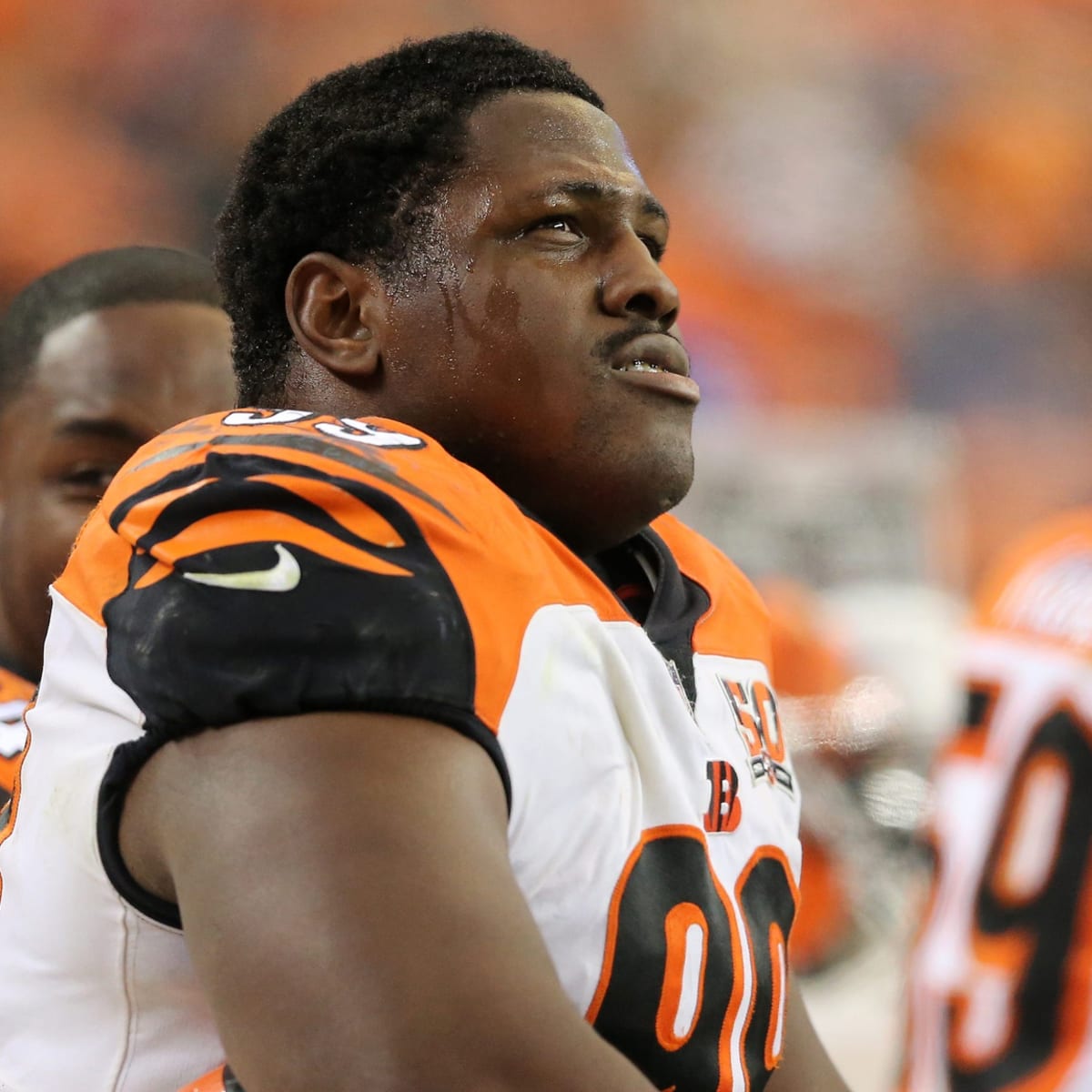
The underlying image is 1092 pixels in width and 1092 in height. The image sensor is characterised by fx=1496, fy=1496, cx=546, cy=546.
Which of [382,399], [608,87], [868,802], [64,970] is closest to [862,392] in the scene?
[608,87]

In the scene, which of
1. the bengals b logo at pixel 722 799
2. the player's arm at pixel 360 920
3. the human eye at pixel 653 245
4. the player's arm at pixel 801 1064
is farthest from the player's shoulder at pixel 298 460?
the player's arm at pixel 801 1064

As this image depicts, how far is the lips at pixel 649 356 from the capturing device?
3.36 ft

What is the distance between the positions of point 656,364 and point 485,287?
0.43ft

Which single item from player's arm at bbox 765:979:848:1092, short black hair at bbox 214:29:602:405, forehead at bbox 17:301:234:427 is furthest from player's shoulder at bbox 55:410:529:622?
forehead at bbox 17:301:234:427

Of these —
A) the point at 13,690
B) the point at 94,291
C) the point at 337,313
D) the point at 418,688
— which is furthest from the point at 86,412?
the point at 418,688

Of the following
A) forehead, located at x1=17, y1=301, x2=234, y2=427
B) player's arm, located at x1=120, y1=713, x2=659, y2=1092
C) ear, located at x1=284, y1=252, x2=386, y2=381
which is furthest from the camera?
forehead, located at x1=17, y1=301, x2=234, y2=427

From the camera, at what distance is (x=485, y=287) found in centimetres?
103

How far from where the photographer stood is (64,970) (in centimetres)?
83

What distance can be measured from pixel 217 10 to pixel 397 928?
4363 millimetres

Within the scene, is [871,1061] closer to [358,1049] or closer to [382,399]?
[382,399]

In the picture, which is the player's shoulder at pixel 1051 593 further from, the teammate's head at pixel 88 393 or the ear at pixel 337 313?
the ear at pixel 337 313

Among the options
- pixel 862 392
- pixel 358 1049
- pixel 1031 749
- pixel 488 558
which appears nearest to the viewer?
pixel 358 1049

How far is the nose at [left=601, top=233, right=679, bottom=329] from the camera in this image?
103 centimetres

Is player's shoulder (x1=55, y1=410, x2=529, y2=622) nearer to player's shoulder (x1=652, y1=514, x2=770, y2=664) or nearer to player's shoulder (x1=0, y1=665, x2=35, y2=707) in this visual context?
player's shoulder (x1=652, y1=514, x2=770, y2=664)
